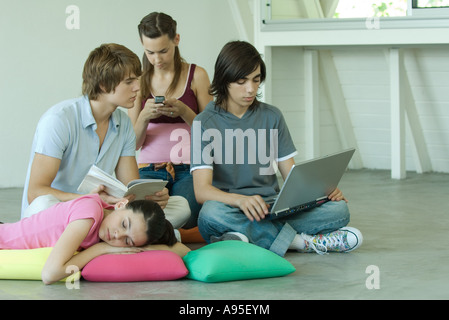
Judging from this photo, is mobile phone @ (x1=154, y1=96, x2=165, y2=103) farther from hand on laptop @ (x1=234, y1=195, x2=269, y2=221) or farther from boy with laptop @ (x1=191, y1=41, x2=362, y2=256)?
hand on laptop @ (x1=234, y1=195, x2=269, y2=221)

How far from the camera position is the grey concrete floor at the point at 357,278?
2.29 metres

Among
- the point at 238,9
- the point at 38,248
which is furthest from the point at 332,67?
the point at 38,248

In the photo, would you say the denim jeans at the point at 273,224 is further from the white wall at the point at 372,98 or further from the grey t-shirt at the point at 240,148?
the white wall at the point at 372,98

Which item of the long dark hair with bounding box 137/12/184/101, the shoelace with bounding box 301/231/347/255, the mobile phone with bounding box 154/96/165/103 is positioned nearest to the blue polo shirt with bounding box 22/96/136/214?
the mobile phone with bounding box 154/96/165/103

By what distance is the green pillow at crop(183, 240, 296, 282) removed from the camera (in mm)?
2430

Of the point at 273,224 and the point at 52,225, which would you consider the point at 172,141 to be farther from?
the point at 52,225

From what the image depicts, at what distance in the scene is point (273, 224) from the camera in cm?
291

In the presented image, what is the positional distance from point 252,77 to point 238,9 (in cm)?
271

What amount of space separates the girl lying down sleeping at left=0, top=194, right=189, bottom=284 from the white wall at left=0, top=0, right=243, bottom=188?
2539mm

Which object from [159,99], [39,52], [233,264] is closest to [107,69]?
[159,99]

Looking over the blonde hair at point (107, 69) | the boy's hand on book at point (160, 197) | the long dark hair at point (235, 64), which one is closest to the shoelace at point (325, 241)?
the boy's hand on book at point (160, 197)

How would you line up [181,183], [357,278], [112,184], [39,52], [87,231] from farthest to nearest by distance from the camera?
1. [39,52]
2. [181,183]
3. [112,184]
4. [357,278]
5. [87,231]

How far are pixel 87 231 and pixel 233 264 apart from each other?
48cm
